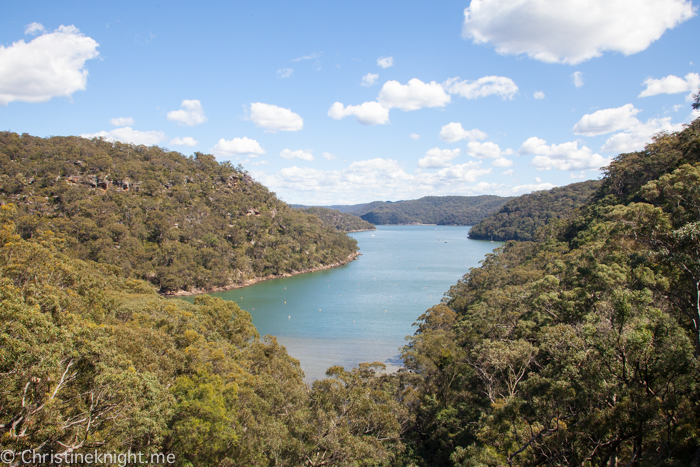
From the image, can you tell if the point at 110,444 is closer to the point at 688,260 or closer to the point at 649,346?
the point at 649,346

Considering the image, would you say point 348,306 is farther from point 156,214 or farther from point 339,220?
point 339,220

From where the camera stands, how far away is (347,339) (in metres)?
34.2

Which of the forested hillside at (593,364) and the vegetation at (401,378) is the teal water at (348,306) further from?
the vegetation at (401,378)

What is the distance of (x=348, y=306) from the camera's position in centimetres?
4603

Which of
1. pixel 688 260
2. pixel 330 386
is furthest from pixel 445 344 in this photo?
pixel 688 260

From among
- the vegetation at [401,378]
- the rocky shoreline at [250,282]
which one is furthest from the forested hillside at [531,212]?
the vegetation at [401,378]

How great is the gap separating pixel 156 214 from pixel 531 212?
107m

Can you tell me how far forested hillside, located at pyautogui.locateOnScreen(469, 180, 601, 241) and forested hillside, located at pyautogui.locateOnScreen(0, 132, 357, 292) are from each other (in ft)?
191

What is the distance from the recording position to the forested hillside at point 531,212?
336 feet

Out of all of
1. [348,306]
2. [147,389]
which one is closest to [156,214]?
[348,306]

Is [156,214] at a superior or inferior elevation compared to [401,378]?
superior

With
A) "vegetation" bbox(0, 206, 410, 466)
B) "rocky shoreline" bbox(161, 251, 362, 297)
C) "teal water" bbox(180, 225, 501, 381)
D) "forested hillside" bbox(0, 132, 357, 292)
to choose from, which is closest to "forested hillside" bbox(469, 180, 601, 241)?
"teal water" bbox(180, 225, 501, 381)

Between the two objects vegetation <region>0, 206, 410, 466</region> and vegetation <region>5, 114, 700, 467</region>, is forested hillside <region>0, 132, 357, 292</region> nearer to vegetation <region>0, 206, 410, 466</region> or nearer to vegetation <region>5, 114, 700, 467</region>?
vegetation <region>0, 206, 410, 466</region>

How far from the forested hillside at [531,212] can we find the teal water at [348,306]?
40135mm
